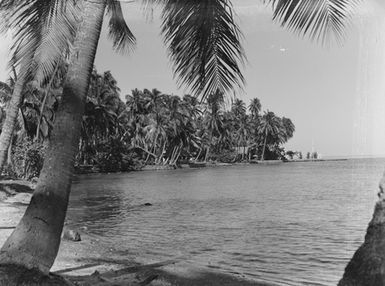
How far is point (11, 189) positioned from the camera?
84.5 ft

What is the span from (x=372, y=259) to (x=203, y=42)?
13.8 ft

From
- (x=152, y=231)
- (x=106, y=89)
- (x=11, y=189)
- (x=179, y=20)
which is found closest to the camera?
(x=179, y=20)

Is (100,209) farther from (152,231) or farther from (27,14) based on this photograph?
(27,14)

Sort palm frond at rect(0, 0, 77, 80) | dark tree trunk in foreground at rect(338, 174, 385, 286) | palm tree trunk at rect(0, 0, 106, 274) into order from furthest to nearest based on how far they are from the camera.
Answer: palm frond at rect(0, 0, 77, 80), palm tree trunk at rect(0, 0, 106, 274), dark tree trunk in foreground at rect(338, 174, 385, 286)

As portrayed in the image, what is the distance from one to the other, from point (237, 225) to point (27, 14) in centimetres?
1245

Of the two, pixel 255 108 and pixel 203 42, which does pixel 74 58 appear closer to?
pixel 203 42

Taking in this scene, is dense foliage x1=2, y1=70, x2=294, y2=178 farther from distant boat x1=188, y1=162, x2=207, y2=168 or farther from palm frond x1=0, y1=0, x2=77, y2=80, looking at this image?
palm frond x1=0, y1=0, x2=77, y2=80

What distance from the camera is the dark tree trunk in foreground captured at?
8.85ft

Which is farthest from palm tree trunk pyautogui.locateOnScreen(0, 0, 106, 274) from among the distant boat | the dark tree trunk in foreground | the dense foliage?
the distant boat

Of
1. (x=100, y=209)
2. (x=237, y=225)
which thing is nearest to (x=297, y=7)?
(x=237, y=225)

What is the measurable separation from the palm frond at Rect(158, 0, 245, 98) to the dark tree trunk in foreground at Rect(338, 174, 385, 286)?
378 centimetres

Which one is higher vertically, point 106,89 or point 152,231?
point 106,89

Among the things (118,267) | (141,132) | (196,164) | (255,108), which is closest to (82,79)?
(118,267)

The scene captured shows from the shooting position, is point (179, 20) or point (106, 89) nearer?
point (179, 20)
